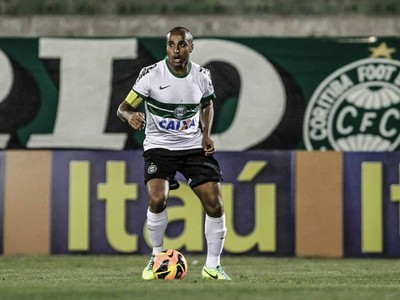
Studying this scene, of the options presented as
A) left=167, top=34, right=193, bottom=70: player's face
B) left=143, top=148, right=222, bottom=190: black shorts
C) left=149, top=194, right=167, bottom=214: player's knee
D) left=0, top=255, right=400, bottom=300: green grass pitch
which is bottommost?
left=0, top=255, right=400, bottom=300: green grass pitch

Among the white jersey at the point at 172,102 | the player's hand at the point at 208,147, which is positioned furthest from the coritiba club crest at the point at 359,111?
the player's hand at the point at 208,147

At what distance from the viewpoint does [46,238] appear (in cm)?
1511

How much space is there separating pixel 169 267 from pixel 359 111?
5423 millimetres

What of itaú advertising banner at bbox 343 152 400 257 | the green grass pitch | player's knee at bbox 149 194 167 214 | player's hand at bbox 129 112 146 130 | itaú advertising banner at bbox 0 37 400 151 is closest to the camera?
the green grass pitch

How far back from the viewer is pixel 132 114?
10.4 metres

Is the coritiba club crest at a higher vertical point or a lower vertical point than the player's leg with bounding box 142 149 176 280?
higher

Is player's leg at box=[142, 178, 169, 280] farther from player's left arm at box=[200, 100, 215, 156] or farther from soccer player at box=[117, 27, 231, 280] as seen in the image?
player's left arm at box=[200, 100, 215, 156]

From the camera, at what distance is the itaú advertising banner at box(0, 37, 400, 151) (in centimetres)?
1505

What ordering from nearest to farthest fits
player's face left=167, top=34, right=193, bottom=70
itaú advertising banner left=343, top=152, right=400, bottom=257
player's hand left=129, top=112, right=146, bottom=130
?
player's hand left=129, top=112, right=146, bottom=130 → player's face left=167, top=34, right=193, bottom=70 → itaú advertising banner left=343, top=152, right=400, bottom=257

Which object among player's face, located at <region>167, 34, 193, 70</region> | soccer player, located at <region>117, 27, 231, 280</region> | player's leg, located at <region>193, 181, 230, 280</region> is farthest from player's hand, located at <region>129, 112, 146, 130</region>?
player's leg, located at <region>193, 181, 230, 280</region>

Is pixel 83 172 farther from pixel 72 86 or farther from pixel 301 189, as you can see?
pixel 301 189

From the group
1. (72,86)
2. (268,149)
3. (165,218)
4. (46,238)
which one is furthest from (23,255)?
(165,218)

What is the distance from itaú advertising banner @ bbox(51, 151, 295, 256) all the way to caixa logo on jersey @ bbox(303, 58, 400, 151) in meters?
0.50

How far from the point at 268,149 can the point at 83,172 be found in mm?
2182
